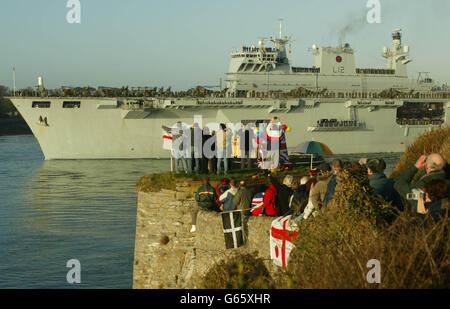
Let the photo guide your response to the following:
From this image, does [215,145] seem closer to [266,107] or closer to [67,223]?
[67,223]

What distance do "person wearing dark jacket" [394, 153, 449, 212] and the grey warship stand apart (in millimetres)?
31036

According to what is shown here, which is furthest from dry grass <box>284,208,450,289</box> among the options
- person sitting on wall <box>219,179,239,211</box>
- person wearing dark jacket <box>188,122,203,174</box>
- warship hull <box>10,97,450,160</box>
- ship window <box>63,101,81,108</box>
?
ship window <box>63,101,81,108</box>

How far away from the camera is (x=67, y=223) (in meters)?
23.8

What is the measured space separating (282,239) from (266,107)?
125 feet

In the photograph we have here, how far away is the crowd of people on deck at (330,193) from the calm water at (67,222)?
743 cm

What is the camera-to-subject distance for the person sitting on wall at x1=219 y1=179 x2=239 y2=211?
1002cm

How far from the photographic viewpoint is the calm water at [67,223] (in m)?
17.5

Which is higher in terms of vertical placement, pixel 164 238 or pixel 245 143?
pixel 245 143

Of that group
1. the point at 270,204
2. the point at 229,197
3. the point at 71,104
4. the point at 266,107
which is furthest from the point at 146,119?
the point at 270,204

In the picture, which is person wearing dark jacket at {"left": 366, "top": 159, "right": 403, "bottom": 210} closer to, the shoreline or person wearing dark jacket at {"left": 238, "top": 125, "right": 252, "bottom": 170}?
person wearing dark jacket at {"left": 238, "top": 125, "right": 252, "bottom": 170}

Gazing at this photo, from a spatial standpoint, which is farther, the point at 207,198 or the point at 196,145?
Result: the point at 196,145

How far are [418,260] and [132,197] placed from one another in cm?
2446
